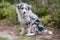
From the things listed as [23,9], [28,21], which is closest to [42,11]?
[28,21]

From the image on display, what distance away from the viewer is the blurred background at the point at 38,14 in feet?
27.9

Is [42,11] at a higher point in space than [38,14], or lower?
higher

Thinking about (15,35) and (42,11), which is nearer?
(15,35)

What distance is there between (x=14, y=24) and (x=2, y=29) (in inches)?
28.9

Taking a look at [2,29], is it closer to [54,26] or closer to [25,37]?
[25,37]

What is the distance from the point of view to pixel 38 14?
9.78m

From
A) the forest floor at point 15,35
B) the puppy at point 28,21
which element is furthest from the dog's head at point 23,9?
the forest floor at point 15,35

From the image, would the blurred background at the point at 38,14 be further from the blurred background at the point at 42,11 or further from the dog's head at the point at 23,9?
the dog's head at the point at 23,9

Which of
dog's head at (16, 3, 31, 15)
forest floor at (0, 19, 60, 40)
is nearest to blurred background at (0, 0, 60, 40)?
forest floor at (0, 19, 60, 40)

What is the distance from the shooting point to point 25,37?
7.68 metres

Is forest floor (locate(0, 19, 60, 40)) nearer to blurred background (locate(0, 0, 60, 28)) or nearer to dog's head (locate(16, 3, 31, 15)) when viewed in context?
blurred background (locate(0, 0, 60, 28))

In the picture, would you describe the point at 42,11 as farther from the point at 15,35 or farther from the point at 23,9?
the point at 15,35

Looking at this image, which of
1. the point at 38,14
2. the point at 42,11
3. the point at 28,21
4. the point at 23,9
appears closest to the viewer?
the point at 23,9

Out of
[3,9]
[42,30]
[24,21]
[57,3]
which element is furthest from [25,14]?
[3,9]
